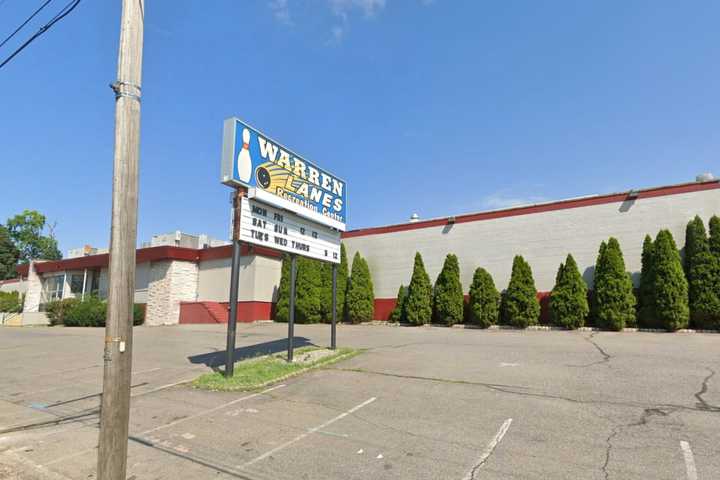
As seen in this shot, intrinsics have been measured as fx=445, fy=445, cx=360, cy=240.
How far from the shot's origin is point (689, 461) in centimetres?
465

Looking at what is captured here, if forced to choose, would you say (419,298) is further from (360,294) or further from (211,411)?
(211,411)

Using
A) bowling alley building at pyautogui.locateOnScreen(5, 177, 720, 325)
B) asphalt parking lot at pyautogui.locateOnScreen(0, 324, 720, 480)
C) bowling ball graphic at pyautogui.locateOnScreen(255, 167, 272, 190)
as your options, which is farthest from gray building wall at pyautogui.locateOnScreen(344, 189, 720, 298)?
bowling ball graphic at pyautogui.locateOnScreen(255, 167, 272, 190)

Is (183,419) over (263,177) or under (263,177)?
under

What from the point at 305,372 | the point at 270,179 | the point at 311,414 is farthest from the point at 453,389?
the point at 270,179

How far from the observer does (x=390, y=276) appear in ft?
73.6

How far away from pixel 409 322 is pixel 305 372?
10986 millimetres

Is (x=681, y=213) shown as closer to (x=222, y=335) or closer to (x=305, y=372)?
(x=305, y=372)

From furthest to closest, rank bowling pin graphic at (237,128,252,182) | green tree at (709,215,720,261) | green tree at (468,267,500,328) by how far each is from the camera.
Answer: green tree at (468,267,500,328), green tree at (709,215,720,261), bowling pin graphic at (237,128,252,182)

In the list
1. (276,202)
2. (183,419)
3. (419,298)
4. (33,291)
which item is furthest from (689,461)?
(33,291)

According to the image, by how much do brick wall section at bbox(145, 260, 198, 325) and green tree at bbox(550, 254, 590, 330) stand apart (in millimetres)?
20231

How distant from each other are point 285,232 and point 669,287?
12.7 metres

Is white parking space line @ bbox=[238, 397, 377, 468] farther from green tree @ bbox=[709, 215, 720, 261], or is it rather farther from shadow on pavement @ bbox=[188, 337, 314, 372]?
green tree @ bbox=[709, 215, 720, 261]

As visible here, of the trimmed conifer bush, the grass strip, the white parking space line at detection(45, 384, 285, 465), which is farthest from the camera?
the trimmed conifer bush

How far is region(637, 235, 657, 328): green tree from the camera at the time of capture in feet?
49.6
